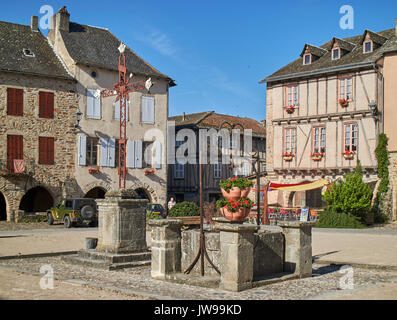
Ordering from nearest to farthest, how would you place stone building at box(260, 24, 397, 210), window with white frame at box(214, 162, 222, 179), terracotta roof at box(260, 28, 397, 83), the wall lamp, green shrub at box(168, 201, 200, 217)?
green shrub at box(168, 201, 200, 217)
stone building at box(260, 24, 397, 210)
terracotta roof at box(260, 28, 397, 83)
the wall lamp
window with white frame at box(214, 162, 222, 179)

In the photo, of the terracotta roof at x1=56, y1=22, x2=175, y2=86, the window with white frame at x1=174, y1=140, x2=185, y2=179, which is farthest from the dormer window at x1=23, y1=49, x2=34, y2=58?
the window with white frame at x1=174, y1=140, x2=185, y2=179

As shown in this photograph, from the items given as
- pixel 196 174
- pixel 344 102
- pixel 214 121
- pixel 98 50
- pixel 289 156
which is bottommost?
pixel 196 174

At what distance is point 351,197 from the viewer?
2388 centimetres

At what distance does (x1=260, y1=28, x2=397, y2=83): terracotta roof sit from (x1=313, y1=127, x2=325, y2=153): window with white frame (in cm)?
310

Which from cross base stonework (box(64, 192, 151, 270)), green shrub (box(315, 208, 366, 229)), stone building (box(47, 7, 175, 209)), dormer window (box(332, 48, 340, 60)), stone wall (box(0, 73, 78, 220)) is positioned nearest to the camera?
cross base stonework (box(64, 192, 151, 270))

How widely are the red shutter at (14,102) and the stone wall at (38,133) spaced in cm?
18

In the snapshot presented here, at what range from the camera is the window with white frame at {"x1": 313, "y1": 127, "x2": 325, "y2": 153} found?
29.0 metres

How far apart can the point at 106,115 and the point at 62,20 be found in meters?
5.90

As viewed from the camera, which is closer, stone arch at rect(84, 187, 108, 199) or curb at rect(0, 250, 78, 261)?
curb at rect(0, 250, 78, 261)

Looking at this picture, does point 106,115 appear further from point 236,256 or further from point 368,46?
point 236,256

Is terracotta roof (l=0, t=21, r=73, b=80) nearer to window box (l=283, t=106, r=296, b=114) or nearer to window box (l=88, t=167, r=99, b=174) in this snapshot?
window box (l=88, t=167, r=99, b=174)

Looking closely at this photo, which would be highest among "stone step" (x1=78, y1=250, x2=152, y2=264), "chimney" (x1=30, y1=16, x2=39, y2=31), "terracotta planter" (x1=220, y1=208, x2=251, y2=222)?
"chimney" (x1=30, y1=16, x2=39, y2=31)

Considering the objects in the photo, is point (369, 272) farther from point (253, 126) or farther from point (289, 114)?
point (253, 126)

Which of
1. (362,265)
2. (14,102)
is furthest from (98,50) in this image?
(362,265)
